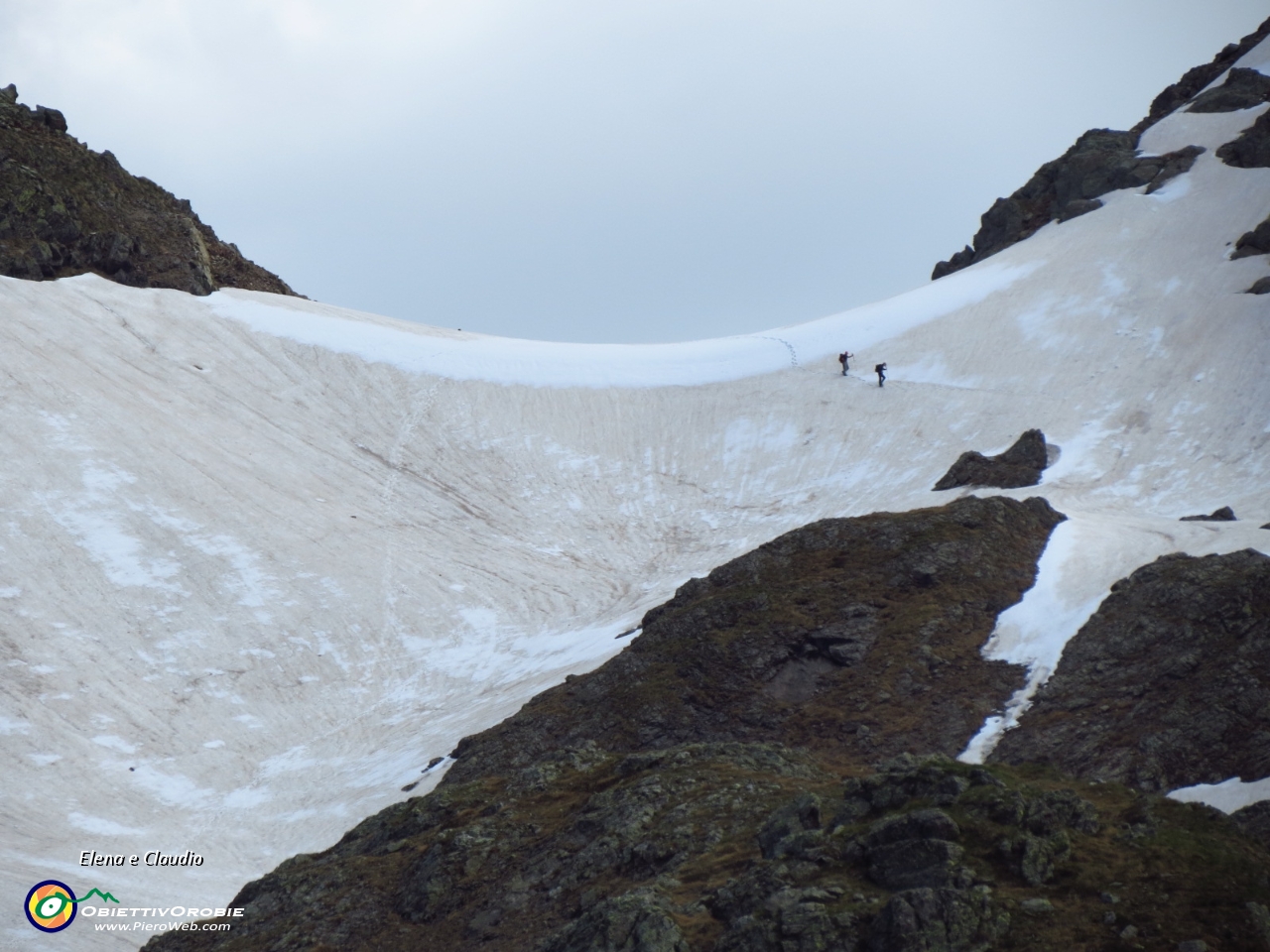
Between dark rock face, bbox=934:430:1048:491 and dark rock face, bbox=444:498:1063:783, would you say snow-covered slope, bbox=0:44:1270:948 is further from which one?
dark rock face, bbox=444:498:1063:783

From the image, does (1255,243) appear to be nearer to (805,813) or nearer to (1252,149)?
(1252,149)

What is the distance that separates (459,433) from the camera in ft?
183

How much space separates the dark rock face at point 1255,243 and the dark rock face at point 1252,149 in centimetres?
1049

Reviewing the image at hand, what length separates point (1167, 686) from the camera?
2319cm

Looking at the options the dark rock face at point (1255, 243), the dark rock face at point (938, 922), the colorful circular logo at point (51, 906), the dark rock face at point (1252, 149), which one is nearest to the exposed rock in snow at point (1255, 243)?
the dark rock face at point (1255, 243)

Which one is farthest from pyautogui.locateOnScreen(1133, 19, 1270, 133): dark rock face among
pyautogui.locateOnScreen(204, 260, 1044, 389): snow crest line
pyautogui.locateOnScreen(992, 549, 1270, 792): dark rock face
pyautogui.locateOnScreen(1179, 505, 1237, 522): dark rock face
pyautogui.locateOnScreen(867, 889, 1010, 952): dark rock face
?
pyautogui.locateOnScreen(867, 889, 1010, 952): dark rock face

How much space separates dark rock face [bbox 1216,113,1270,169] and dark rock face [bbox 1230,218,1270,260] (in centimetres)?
1049

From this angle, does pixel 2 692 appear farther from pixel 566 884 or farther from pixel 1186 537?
pixel 1186 537

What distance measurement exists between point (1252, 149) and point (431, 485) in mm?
49232

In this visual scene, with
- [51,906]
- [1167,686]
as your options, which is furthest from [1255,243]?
[51,906]

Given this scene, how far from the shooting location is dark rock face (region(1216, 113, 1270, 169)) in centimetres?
6431

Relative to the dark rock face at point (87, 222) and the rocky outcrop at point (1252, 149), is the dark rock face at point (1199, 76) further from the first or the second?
the dark rock face at point (87, 222)

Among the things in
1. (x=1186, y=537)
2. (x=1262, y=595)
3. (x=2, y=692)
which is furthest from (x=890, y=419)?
(x=2, y=692)

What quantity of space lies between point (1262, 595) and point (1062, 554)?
7149mm
